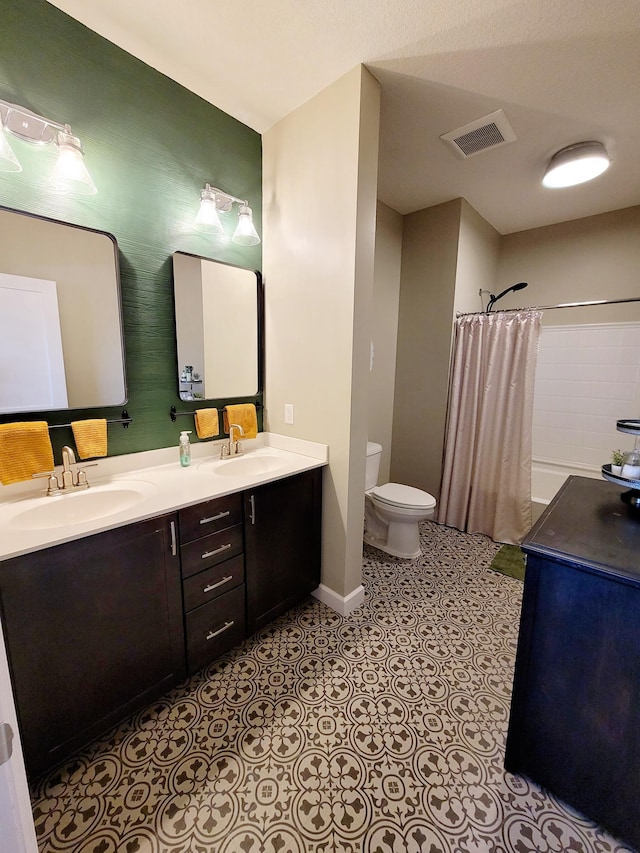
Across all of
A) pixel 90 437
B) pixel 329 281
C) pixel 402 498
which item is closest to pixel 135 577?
pixel 90 437

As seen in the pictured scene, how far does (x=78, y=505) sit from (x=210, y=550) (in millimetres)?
567

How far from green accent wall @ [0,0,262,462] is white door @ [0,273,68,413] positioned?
0.25 feet

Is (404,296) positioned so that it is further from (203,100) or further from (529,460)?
(203,100)

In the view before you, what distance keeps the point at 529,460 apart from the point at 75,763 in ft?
9.92

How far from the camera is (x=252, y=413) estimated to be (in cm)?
213

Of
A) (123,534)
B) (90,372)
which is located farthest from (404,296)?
(123,534)

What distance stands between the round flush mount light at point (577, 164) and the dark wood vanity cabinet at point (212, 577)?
2.71m

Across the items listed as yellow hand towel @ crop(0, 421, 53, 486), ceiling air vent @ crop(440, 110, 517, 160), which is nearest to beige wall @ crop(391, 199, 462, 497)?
ceiling air vent @ crop(440, 110, 517, 160)

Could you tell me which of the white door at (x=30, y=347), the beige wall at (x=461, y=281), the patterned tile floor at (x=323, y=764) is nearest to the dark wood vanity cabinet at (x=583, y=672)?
the patterned tile floor at (x=323, y=764)

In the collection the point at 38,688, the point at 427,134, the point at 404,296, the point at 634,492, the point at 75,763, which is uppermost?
the point at 427,134

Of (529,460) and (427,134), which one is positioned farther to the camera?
(529,460)

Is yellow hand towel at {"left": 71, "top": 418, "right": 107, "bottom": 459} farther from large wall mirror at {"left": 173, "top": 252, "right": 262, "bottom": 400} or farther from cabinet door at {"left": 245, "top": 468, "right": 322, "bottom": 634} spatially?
cabinet door at {"left": 245, "top": 468, "right": 322, "bottom": 634}

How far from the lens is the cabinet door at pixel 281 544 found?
1.68m

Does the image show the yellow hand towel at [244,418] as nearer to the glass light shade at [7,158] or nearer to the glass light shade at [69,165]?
the glass light shade at [69,165]
